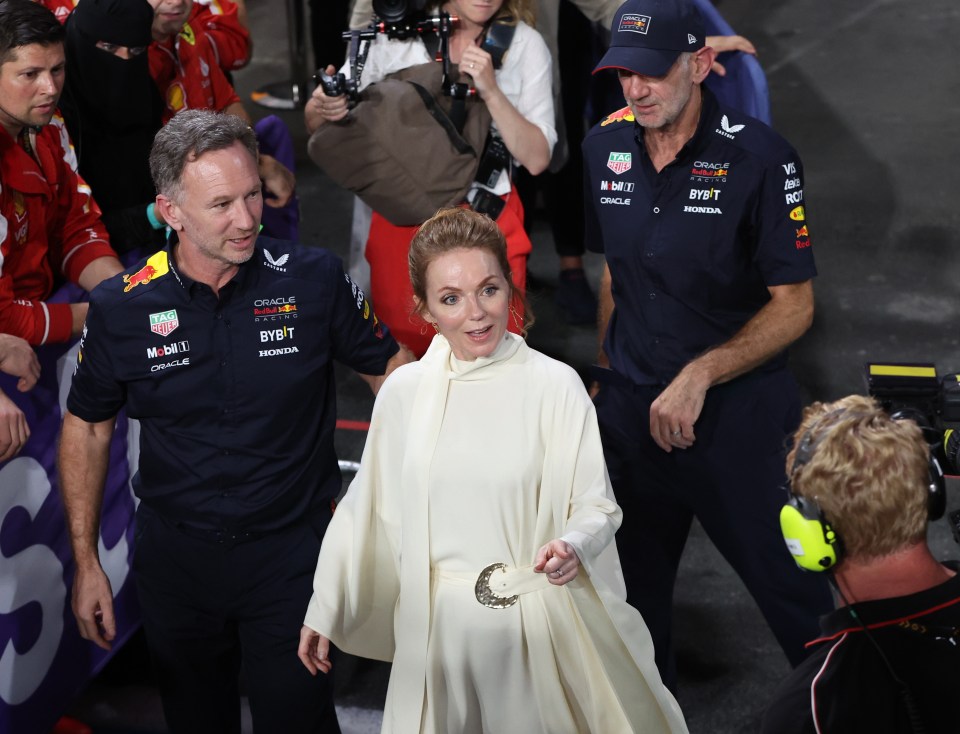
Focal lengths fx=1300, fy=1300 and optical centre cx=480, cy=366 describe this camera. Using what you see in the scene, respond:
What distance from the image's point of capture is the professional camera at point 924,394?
2889mm

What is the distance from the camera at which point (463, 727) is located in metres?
3.22

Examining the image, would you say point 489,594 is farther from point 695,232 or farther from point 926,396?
point 695,232

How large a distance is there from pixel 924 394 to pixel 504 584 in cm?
108

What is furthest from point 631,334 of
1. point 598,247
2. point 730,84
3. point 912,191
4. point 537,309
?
point 912,191

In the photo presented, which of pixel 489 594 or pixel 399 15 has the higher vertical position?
pixel 399 15

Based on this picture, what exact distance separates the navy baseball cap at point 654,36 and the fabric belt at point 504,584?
4.73ft

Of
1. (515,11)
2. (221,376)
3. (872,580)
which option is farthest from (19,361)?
(872,580)

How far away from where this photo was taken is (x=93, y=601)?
3.55m

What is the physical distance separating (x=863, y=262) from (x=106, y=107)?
448cm

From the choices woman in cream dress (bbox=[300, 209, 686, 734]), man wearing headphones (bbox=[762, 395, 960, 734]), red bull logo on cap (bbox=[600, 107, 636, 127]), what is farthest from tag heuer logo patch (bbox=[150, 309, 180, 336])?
man wearing headphones (bbox=[762, 395, 960, 734])

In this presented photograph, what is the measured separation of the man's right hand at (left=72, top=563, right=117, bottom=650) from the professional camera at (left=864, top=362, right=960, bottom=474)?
6.85ft

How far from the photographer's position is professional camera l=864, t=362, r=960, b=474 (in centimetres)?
289

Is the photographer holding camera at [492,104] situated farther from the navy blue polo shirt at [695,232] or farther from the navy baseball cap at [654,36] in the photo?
the navy baseball cap at [654,36]

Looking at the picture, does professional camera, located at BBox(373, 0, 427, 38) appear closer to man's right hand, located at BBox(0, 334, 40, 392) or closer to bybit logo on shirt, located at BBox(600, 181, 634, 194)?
bybit logo on shirt, located at BBox(600, 181, 634, 194)
